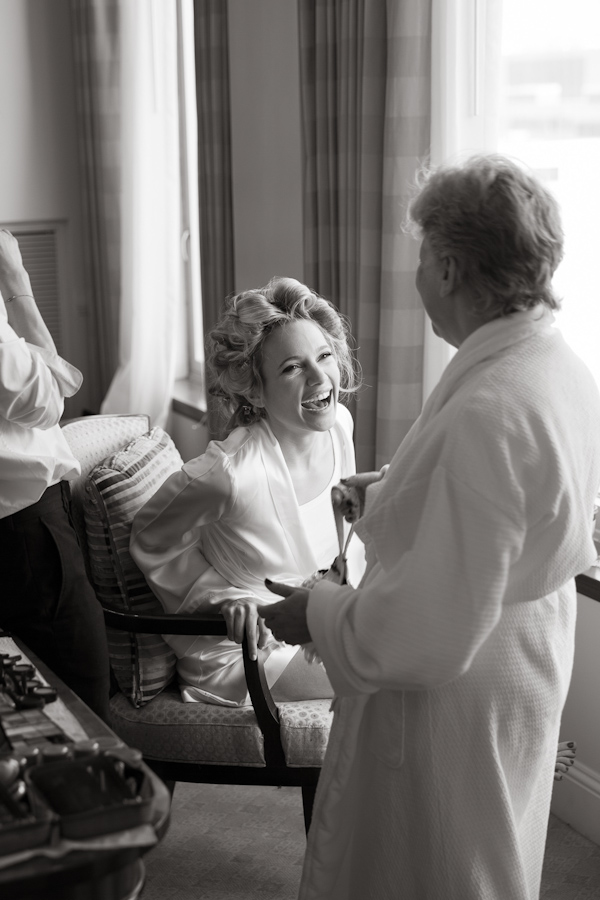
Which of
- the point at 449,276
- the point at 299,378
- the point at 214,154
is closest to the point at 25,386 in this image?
the point at 299,378

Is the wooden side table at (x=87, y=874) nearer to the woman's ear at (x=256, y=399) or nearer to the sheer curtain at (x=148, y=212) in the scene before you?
the woman's ear at (x=256, y=399)

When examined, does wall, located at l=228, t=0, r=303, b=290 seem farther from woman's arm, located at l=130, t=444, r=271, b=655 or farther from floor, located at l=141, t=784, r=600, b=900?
floor, located at l=141, t=784, r=600, b=900

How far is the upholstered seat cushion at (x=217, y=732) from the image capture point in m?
1.99

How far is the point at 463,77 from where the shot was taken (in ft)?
8.11

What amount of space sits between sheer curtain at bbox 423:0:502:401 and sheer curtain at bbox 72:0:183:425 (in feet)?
6.14

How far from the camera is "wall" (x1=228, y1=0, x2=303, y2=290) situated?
3369 millimetres

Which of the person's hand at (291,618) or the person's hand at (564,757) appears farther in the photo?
the person's hand at (564,757)

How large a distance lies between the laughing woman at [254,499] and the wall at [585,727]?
689 millimetres

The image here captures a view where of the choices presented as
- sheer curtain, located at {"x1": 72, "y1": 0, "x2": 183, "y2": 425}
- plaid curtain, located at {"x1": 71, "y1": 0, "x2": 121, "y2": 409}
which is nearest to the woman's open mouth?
sheer curtain, located at {"x1": 72, "y1": 0, "x2": 183, "y2": 425}

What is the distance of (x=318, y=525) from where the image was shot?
2254mm

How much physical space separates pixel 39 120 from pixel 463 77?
2.54 meters

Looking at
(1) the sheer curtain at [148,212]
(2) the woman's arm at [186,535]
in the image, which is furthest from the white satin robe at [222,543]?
(1) the sheer curtain at [148,212]

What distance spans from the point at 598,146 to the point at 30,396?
147 cm

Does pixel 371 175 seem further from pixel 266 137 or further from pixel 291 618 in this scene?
pixel 291 618
